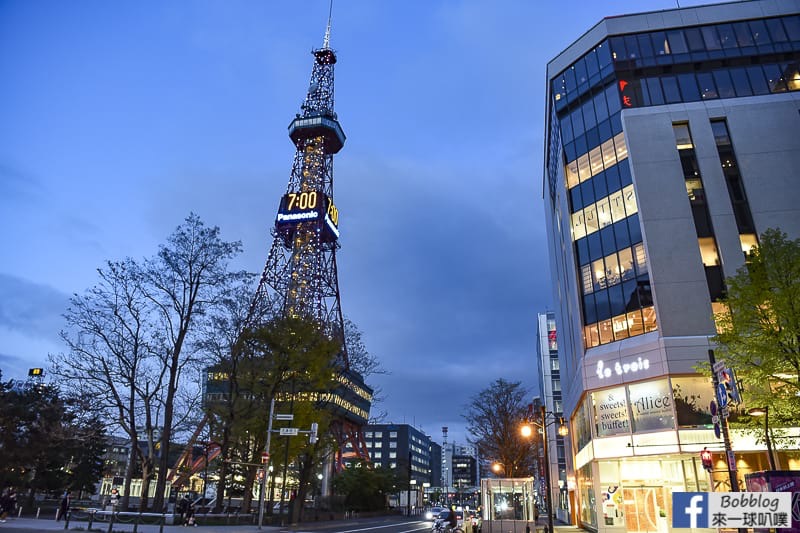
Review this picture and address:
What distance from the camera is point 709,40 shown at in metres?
36.7

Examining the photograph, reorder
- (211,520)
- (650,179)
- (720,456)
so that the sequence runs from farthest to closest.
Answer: (650,179)
(211,520)
(720,456)

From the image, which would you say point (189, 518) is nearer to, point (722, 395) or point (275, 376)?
point (275, 376)

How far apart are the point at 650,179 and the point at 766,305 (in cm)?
1316

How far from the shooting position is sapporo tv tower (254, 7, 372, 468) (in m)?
80.4

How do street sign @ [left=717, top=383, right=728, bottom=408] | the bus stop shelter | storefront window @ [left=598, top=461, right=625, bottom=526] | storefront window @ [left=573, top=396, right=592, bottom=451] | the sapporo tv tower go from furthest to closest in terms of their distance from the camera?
the sapporo tv tower
storefront window @ [left=573, top=396, right=592, bottom=451]
storefront window @ [left=598, top=461, right=625, bottom=526]
the bus stop shelter
street sign @ [left=717, top=383, right=728, bottom=408]

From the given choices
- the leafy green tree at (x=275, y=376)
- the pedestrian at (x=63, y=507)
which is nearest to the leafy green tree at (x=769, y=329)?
the leafy green tree at (x=275, y=376)

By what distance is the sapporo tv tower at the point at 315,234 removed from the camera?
80.4 m

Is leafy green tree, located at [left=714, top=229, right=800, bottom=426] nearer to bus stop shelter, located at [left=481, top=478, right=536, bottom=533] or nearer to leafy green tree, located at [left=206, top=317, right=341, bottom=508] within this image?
bus stop shelter, located at [left=481, top=478, right=536, bottom=533]

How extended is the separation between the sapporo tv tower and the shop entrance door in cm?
4766

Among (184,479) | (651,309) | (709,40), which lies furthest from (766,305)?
(184,479)

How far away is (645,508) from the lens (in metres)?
28.5

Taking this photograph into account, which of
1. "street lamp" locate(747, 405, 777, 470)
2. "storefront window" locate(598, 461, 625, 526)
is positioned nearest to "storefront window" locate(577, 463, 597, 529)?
"storefront window" locate(598, 461, 625, 526)

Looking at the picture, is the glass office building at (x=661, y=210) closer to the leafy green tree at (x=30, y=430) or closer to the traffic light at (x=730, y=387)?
the traffic light at (x=730, y=387)

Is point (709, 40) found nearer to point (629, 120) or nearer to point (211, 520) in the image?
point (629, 120)
